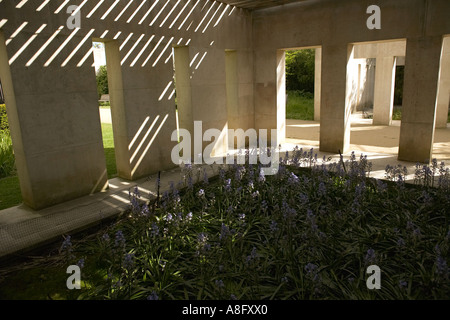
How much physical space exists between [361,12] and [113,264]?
22.7 feet

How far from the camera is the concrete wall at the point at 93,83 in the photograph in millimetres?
4645

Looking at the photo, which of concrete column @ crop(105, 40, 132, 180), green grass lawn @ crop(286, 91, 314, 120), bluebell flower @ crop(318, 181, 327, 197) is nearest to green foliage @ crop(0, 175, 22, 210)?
concrete column @ crop(105, 40, 132, 180)

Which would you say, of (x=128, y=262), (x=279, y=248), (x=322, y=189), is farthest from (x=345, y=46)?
(x=128, y=262)

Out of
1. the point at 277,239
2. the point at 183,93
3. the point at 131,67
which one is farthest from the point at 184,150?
the point at 277,239

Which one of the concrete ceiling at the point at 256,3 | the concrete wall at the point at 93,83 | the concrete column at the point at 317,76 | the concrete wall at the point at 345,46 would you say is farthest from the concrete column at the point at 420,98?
the concrete column at the point at 317,76

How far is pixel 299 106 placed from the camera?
60.6 feet

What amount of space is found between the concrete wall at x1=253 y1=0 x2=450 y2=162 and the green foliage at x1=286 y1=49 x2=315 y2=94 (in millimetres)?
14137

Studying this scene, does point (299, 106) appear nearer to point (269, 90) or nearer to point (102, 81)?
point (269, 90)

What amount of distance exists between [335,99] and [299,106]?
35.7 feet

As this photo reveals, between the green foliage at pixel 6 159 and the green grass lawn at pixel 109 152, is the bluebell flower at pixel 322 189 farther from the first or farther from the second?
the green foliage at pixel 6 159

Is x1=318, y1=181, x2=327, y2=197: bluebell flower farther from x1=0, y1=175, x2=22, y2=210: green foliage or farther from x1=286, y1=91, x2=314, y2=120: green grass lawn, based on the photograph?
x1=286, y1=91, x2=314, y2=120: green grass lawn

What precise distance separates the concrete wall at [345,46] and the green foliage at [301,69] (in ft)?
46.4

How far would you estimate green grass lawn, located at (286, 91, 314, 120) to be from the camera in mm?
15952

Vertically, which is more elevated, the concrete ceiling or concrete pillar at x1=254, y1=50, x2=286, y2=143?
the concrete ceiling
